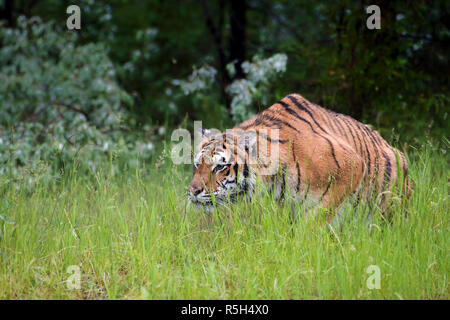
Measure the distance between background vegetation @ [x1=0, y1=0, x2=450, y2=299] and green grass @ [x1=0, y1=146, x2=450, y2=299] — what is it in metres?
0.01

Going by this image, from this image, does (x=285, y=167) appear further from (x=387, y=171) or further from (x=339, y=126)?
(x=387, y=171)

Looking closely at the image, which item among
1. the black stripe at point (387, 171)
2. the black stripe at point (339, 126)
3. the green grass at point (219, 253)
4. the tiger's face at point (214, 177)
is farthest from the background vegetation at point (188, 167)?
the black stripe at point (339, 126)

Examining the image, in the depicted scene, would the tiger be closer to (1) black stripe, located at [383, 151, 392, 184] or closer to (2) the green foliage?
(1) black stripe, located at [383, 151, 392, 184]

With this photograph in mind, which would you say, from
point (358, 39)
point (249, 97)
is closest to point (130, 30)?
point (249, 97)

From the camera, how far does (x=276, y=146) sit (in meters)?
4.38

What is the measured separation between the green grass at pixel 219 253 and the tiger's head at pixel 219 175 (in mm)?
145

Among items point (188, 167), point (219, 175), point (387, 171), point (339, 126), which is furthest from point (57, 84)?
point (387, 171)

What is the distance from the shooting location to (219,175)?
4305mm

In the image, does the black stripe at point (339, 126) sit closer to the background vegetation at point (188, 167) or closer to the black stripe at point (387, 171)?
the black stripe at point (387, 171)

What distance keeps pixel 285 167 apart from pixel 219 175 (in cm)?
56

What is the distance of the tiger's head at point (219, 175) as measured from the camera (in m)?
4.23

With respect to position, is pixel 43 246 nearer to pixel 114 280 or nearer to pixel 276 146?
pixel 114 280

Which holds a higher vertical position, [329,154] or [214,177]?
[329,154]

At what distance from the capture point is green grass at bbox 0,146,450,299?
136 inches
